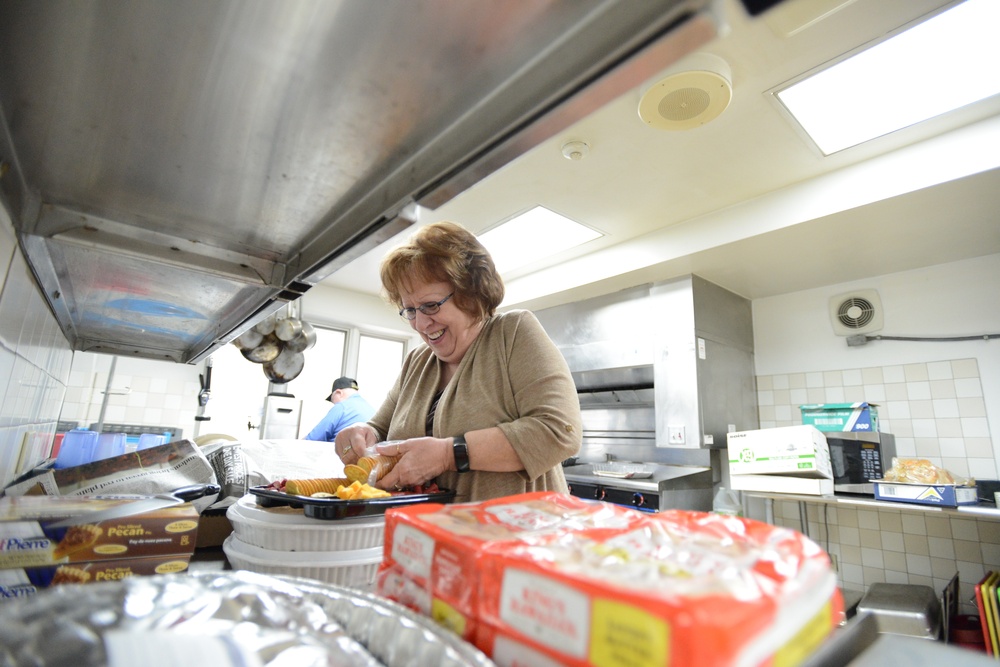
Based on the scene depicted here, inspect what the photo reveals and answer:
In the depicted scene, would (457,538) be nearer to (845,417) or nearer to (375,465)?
(375,465)

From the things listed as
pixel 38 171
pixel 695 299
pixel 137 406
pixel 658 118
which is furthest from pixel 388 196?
pixel 137 406

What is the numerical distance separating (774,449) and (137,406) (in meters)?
3.86

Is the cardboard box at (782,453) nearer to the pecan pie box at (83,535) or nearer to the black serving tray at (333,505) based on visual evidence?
the black serving tray at (333,505)

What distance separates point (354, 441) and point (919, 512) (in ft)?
8.13

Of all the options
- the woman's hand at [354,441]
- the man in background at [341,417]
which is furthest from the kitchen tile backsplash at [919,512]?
the man in background at [341,417]

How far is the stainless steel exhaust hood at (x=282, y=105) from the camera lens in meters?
0.40

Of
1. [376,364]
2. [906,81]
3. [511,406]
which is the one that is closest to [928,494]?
[906,81]

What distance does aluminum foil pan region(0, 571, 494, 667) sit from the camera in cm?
27

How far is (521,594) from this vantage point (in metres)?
0.30

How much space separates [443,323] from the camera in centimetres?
114

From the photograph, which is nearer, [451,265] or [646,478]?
[451,265]

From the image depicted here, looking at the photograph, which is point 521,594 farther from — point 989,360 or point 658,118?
point 989,360

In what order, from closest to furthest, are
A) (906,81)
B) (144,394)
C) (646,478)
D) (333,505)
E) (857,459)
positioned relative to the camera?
(333,505) < (906,81) < (857,459) < (646,478) < (144,394)

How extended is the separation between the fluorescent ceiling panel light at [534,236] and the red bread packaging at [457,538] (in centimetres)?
236
